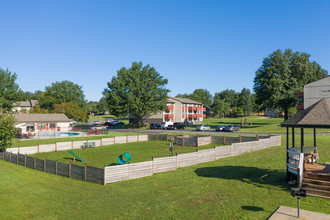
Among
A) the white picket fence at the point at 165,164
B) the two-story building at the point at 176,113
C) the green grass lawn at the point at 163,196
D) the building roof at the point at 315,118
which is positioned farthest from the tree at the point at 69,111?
the building roof at the point at 315,118

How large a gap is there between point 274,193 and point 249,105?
144 m

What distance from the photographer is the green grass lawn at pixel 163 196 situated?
1118 cm

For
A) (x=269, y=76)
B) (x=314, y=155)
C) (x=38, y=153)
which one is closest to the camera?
(x=314, y=155)

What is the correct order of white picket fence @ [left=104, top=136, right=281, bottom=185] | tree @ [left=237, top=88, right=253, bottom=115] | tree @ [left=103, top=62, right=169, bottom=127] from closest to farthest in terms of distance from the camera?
white picket fence @ [left=104, top=136, right=281, bottom=185]
tree @ [left=103, top=62, right=169, bottom=127]
tree @ [left=237, top=88, right=253, bottom=115]

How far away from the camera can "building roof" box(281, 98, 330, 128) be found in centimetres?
1272

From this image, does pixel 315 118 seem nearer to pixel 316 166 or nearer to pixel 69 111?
pixel 316 166

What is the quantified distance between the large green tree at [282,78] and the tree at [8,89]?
65148mm

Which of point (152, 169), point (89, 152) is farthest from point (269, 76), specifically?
point (152, 169)

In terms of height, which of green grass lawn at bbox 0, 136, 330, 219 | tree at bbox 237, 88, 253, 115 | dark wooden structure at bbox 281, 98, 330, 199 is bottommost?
green grass lawn at bbox 0, 136, 330, 219

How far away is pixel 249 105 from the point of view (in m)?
150

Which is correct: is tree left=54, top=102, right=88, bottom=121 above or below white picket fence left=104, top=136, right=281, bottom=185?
above

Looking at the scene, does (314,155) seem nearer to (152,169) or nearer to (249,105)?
(152,169)

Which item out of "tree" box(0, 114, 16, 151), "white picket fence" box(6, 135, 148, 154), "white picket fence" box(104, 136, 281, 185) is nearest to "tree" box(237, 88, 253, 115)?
"white picket fence" box(6, 135, 148, 154)

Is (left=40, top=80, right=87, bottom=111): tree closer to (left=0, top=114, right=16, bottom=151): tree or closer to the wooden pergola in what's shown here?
(left=0, top=114, right=16, bottom=151): tree
